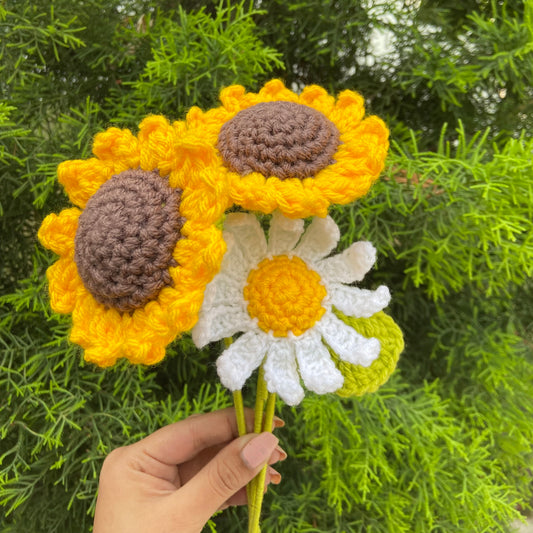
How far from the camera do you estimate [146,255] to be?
0.30 meters

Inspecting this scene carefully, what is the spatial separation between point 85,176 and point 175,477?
31 centimetres

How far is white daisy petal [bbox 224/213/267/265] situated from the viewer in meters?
0.35

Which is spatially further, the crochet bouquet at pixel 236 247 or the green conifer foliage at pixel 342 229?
the green conifer foliage at pixel 342 229

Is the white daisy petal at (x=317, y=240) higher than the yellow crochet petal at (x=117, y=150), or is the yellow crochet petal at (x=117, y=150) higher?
the yellow crochet petal at (x=117, y=150)

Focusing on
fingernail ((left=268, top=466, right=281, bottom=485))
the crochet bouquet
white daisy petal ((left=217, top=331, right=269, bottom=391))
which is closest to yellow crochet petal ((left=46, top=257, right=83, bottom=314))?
the crochet bouquet

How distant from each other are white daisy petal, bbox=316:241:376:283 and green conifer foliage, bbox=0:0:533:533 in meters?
0.17

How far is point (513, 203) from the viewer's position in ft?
1.55

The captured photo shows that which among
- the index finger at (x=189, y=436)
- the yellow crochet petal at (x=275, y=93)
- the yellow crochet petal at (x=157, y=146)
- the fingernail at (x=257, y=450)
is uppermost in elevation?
the yellow crochet petal at (x=275, y=93)

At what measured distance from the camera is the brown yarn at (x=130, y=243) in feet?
0.97

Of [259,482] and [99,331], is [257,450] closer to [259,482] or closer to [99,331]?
[259,482]

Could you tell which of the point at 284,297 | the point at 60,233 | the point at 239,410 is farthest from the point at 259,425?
the point at 60,233

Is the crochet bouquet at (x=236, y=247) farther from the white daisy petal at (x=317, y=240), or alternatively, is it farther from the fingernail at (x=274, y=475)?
the fingernail at (x=274, y=475)

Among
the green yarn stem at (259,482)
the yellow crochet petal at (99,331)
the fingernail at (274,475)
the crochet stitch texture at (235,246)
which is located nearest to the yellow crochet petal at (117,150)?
the crochet stitch texture at (235,246)

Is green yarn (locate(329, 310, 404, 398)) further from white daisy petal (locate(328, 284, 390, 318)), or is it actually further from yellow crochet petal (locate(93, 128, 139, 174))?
yellow crochet petal (locate(93, 128, 139, 174))
